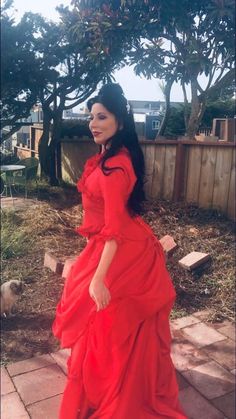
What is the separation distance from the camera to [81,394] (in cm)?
199

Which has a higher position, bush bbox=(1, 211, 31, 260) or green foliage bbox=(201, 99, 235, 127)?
green foliage bbox=(201, 99, 235, 127)

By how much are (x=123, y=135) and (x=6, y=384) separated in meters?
1.72

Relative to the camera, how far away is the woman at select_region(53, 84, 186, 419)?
6.19ft

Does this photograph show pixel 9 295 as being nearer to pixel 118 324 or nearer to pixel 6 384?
pixel 6 384

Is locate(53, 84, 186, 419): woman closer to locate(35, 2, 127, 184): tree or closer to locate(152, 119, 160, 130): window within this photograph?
locate(35, 2, 127, 184): tree

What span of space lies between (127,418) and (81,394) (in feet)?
0.85

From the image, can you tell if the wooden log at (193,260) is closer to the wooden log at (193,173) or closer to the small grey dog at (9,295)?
the small grey dog at (9,295)

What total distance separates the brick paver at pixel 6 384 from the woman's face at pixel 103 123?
5.38 feet

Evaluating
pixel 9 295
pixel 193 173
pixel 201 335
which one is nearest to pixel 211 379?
pixel 201 335

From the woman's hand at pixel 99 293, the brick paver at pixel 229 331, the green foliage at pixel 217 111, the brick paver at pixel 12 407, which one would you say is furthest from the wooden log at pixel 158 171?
the green foliage at pixel 217 111

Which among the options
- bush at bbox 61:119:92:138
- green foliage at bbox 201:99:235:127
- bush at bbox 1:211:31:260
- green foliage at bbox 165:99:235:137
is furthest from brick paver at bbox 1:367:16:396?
green foliage at bbox 201:99:235:127

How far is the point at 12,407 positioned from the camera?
7.35 ft

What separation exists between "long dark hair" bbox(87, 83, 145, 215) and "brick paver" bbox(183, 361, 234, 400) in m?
1.26

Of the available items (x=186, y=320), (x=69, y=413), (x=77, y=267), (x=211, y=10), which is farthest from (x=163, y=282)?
(x=211, y=10)
